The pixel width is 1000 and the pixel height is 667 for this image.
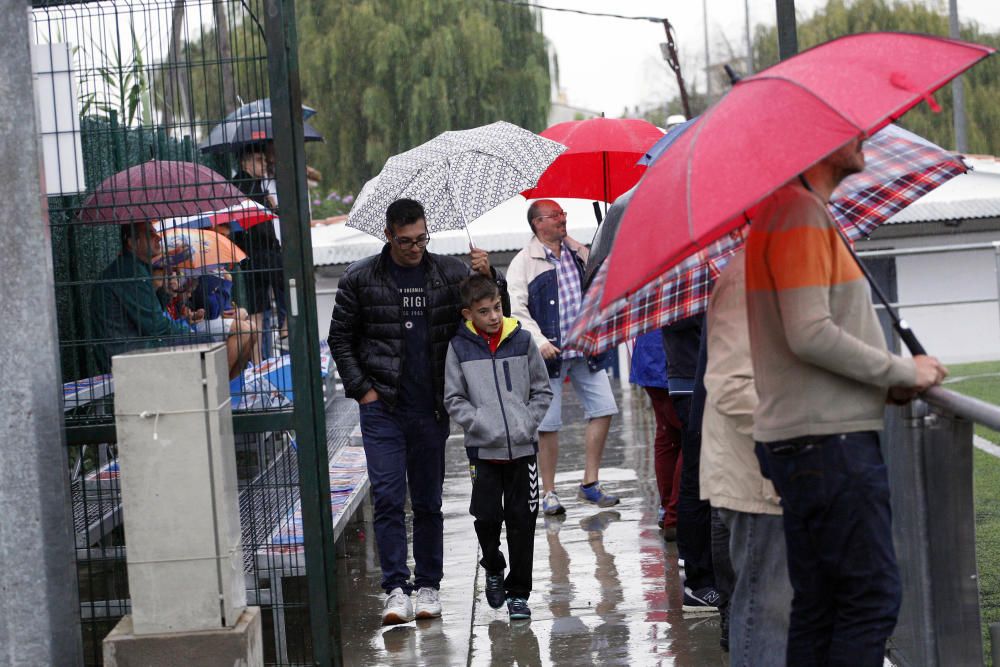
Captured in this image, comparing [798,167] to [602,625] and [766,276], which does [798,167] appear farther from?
A: [602,625]

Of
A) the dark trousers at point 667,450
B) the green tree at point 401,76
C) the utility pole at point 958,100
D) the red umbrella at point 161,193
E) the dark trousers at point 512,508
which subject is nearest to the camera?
the red umbrella at point 161,193

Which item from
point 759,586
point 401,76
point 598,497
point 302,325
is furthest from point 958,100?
point 759,586

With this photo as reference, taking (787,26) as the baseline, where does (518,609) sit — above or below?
below

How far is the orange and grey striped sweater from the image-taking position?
137 inches

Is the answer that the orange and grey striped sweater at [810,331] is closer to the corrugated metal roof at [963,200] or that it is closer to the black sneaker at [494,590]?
the black sneaker at [494,590]

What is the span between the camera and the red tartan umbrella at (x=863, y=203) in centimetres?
479

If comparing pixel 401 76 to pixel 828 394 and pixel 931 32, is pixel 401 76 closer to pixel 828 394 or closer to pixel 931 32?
pixel 931 32

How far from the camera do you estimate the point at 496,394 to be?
6.23m

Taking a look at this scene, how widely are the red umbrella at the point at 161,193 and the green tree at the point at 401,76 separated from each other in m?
25.0

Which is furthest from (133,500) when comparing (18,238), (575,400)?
(575,400)

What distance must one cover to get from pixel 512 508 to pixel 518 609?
481 millimetres

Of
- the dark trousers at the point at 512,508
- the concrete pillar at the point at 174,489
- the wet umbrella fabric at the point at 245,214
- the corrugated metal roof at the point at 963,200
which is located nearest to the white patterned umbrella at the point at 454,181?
the wet umbrella fabric at the point at 245,214

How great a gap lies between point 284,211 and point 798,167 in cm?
251

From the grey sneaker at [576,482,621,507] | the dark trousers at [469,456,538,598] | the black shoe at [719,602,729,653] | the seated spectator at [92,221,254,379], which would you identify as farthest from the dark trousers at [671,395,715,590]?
the grey sneaker at [576,482,621,507]
